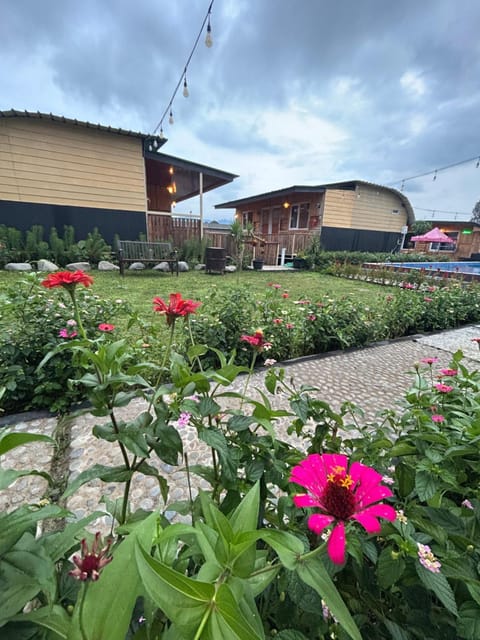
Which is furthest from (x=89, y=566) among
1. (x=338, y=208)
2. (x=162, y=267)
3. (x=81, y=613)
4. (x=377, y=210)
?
(x=377, y=210)

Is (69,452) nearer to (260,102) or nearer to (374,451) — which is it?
(374,451)

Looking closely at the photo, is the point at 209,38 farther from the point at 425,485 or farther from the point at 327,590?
the point at 327,590

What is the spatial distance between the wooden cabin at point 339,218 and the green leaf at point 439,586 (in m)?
13.3

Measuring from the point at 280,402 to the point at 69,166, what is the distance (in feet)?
30.5

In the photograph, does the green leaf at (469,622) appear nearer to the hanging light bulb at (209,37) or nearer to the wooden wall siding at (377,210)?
the hanging light bulb at (209,37)

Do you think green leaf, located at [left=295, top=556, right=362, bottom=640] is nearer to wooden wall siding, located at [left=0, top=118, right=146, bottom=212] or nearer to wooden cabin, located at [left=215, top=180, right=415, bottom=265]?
wooden wall siding, located at [left=0, top=118, right=146, bottom=212]

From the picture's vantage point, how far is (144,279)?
7281 millimetres

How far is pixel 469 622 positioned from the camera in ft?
1.60

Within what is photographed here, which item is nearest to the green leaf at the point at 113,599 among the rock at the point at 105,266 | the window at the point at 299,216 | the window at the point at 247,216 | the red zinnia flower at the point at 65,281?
the red zinnia flower at the point at 65,281

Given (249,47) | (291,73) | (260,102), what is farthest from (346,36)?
(260,102)

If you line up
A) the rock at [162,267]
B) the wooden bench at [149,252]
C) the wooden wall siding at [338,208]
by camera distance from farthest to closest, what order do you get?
the wooden wall siding at [338,208]
the rock at [162,267]
the wooden bench at [149,252]

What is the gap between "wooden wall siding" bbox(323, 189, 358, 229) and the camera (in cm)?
1321

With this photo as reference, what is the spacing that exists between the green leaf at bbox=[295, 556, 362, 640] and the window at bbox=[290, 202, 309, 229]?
15.9 metres

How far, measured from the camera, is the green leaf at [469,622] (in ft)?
1.56
